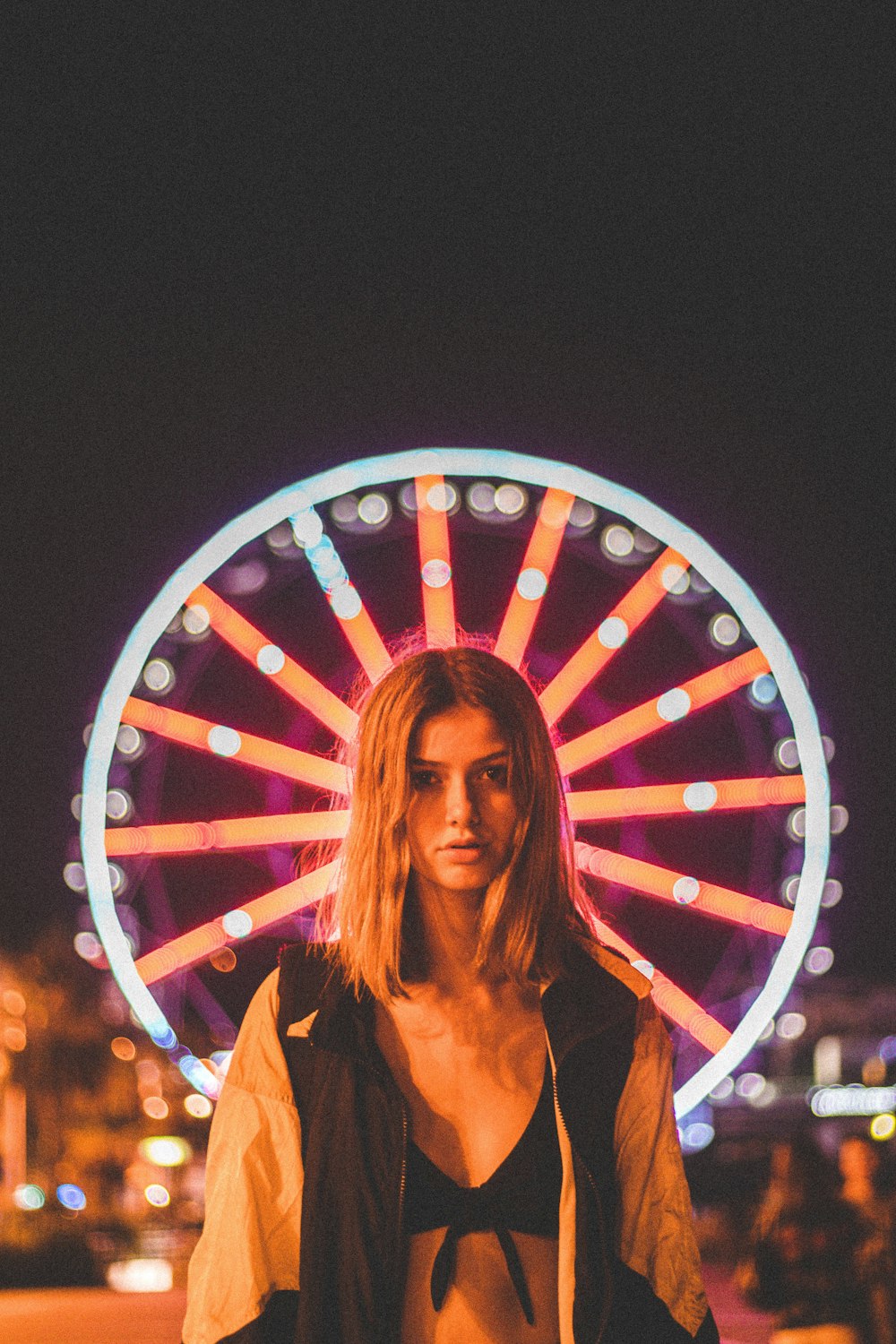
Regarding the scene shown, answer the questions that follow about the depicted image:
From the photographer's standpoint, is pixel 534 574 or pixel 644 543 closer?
pixel 534 574

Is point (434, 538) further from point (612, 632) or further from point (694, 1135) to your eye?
point (694, 1135)

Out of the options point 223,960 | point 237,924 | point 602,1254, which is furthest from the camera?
point 223,960

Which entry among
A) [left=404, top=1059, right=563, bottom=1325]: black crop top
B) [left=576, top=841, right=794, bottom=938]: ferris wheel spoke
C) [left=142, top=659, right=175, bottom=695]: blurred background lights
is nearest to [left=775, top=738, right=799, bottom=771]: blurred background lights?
[left=576, top=841, right=794, bottom=938]: ferris wheel spoke

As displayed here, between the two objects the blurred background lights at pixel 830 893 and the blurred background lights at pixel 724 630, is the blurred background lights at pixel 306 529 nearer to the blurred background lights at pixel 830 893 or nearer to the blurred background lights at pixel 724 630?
the blurred background lights at pixel 724 630

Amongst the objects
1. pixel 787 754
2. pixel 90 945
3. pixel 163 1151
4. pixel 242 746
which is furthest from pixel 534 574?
pixel 163 1151

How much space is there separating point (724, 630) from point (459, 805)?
6.25 m

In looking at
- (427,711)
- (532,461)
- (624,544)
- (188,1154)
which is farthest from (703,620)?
(188,1154)

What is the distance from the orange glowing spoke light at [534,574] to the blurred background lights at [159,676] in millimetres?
1629

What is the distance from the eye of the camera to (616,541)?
8.36 meters

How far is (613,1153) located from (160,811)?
6141 millimetres

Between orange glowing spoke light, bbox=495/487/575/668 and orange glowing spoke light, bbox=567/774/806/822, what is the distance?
82 cm

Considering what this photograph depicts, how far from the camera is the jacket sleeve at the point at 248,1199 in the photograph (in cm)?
188

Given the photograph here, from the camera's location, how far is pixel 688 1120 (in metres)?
7.58

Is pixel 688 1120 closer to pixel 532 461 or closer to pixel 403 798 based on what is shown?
pixel 532 461
